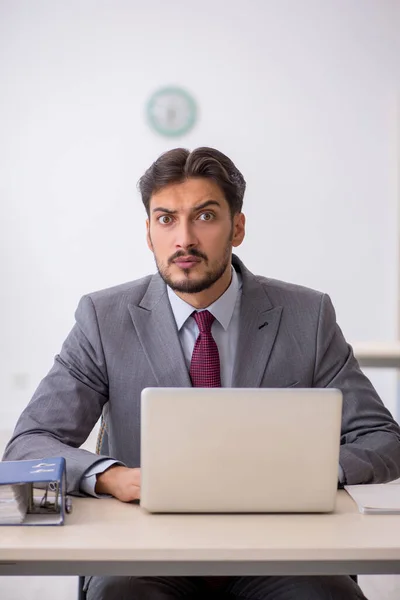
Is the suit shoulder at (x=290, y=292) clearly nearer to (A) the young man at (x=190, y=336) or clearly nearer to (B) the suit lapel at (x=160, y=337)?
(A) the young man at (x=190, y=336)

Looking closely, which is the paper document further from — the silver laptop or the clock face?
the clock face

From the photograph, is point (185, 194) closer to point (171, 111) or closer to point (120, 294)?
point (120, 294)

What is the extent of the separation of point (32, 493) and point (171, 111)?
4.31 m

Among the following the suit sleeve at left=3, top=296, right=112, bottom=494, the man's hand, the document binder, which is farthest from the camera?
the suit sleeve at left=3, top=296, right=112, bottom=494

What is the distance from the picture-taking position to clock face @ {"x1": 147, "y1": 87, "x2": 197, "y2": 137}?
544 cm

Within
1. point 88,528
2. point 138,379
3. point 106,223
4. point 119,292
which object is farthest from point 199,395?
point 106,223

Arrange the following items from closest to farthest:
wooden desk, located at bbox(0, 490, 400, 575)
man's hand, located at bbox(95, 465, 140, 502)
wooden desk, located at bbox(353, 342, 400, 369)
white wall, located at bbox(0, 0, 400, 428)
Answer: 1. wooden desk, located at bbox(0, 490, 400, 575)
2. man's hand, located at bbox(95, 465, 140, 502)
3. wooden desk, located at bbox(353, 342, 400, 369)
4. white wall, located at bbox(0, 0, 400, 428)

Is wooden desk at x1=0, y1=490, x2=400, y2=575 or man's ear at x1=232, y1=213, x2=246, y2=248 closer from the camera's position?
wooden desk at x1=0, y1=490, x2=400, y2=575

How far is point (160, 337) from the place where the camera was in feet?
6.51

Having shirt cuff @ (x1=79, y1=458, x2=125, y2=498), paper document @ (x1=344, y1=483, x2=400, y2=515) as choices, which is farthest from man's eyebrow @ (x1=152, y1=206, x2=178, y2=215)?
paper document @ (x1=344, y1=483, x2=400, y2=515)

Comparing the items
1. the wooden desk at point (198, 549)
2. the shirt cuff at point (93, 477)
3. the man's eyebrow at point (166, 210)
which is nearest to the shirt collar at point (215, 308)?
the man's eyebrow at point (166, 210)

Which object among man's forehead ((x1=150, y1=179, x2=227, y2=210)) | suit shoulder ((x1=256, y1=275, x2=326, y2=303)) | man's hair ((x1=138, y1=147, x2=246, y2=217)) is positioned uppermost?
man's hair ((x1=138, y1=147, x2=246, y2=217))

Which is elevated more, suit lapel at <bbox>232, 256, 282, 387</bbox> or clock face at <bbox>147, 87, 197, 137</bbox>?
clock face at <bbox>147, 87, 197, 137</bbox>

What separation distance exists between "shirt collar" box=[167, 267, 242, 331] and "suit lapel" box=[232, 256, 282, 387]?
0.03 m
